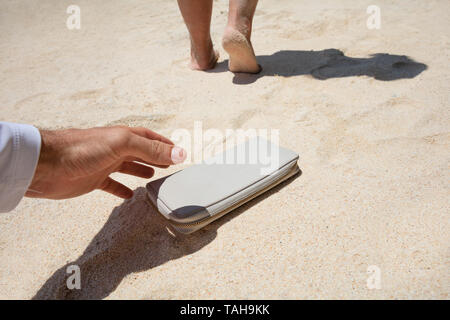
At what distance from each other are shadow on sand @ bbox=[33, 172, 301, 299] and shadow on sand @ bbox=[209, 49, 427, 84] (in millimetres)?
1017

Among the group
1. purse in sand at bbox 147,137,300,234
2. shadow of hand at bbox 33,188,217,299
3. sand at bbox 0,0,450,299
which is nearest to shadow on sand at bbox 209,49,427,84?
sand at bbox 0,0,450,299

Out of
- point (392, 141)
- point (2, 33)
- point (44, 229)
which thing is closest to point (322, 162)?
point (392, 141)

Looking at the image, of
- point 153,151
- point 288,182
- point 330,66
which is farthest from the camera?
point 330,66

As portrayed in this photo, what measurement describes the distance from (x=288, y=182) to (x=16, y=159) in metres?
0.84

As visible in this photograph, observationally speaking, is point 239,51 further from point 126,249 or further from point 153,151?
point 126,249

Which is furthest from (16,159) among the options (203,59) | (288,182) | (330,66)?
(330,66)

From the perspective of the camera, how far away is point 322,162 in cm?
120

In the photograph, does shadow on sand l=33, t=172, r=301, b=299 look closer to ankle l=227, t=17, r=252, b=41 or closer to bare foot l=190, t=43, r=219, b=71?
ankle l=227, t=17, r=252, b=41

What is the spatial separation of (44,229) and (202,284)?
2.10 ft

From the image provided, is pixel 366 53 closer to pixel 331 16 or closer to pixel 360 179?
pixel 331 16

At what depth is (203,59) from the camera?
2.05 m

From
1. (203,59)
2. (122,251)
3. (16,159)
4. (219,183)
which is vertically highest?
(16,159)

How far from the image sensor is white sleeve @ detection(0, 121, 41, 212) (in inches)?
30.4
